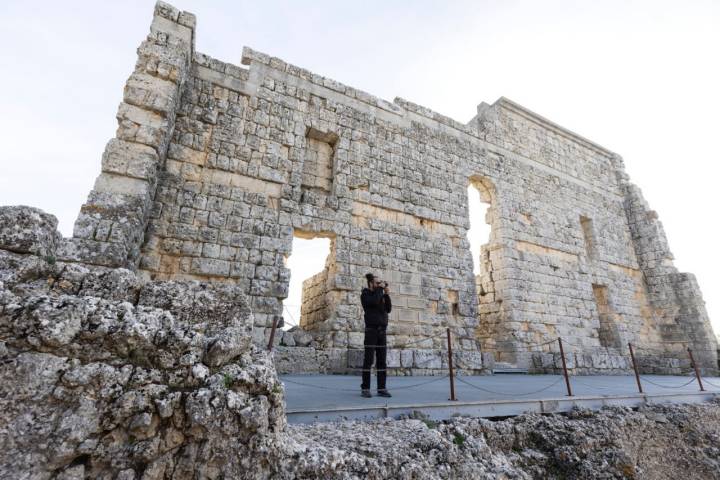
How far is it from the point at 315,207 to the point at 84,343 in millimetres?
5437

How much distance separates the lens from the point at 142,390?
151 cm

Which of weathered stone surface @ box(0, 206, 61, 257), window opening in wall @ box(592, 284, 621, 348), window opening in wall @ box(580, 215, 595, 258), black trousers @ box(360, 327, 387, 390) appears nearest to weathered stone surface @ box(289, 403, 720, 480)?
black trousers @ box(360, 327, 387, 390)

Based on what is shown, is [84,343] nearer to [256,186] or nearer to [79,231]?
[79,231]

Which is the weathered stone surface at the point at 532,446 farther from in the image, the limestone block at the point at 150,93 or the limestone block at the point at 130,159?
the limestone block at the point at 150,93

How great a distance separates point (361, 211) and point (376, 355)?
3.88 metres

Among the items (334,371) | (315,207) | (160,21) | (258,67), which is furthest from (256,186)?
(334,371)

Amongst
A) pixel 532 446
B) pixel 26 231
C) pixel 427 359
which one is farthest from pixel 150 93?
pixel 532 446

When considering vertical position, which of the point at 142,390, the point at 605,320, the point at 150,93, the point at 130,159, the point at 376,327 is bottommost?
the point at 142,390

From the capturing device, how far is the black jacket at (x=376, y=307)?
13.2ft

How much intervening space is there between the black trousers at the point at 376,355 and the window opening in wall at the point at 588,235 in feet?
32.8

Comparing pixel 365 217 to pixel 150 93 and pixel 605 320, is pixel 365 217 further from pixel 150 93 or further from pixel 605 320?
pixel 605 320

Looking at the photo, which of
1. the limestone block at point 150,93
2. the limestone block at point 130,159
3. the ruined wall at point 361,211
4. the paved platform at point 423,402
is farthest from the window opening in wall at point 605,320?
the limestone block at point 150,93

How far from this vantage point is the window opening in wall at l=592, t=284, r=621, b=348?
10117 mm

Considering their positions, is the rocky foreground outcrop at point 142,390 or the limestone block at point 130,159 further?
the limestone block at point 130,159
